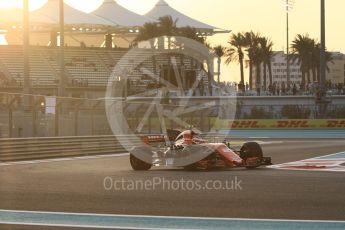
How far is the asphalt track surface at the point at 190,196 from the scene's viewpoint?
9375 mm

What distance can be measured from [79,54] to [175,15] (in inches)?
541

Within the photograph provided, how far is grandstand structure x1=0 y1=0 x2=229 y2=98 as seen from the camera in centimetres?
6438

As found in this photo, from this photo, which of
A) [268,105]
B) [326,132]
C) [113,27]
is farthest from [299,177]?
[113,27]

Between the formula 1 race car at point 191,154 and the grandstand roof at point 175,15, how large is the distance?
201ft

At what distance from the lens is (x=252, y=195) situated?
36.6ft

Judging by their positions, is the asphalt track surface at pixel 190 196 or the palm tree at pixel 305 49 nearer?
the asphalt track surface at pixel 190 196

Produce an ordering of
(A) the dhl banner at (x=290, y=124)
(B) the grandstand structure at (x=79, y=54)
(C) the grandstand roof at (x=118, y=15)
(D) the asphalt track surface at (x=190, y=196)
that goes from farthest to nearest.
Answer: (C) the grandstand roof at (x=118, y=15) < (B) the grandstand structure at (x=79, y=54) < (A) the dhl banner at (x=290, y=124) < (D) the asphalt track surface at (x=190, y=196)

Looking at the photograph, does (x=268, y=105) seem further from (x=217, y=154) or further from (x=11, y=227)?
(x=11, y=227)

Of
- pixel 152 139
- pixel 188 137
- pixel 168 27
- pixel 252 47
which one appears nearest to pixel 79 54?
pixel 168 27

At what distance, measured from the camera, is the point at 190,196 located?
1110cm

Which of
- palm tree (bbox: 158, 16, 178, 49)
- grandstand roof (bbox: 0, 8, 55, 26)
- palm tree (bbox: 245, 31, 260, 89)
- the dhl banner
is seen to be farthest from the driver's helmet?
palm tree (bbox: 245, 31, 260, 89)

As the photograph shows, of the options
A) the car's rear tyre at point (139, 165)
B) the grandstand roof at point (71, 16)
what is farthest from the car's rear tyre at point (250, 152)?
the grandstand roof at point (71, 16)

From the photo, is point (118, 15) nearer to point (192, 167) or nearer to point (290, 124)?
point (290, 124)

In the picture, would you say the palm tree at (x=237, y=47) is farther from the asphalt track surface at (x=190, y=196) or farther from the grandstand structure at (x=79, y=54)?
the asphalt track surface at (x=190, y=196)
